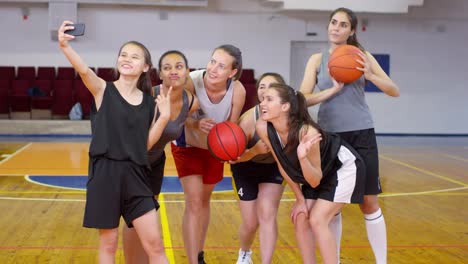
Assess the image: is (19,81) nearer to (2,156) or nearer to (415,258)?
(2,156)

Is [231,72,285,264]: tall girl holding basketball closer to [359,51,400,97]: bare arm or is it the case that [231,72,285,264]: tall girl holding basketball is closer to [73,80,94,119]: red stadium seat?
[359,51,400,97]: bare arm

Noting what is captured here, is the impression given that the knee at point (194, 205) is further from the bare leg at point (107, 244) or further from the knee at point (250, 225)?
the bare leg at point (107, 244)

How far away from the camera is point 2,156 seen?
10.4 meters

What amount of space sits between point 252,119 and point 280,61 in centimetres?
1205

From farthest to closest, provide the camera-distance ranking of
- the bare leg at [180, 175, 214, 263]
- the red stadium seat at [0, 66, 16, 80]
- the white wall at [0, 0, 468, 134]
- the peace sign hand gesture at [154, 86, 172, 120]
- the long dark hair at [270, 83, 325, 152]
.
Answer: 1. the white wall at [0, 0, 468, 134]
2. the red stadium seat at [0, 66, 16, 80]
3. the bare leg at [180, 175, 214, 263]
4. the long dark hair at [270, 83, 325, 152]
5. the peace sign hand gesture at [154, 86, 172, 120]

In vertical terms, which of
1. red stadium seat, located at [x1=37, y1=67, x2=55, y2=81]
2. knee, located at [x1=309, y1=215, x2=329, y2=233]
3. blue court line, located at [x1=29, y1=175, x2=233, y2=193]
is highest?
red stadium seat, located at [x1=37, y1=67, x2=55, y2=81]

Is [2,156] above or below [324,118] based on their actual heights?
below

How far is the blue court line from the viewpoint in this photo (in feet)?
25.8

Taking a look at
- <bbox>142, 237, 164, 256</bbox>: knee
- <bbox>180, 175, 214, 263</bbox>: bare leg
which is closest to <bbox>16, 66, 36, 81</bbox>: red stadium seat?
<bbox>180, 175, 214, 263</bbox>: bare leg

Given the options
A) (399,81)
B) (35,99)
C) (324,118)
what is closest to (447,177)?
(324,118)

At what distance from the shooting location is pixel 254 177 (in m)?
4.28

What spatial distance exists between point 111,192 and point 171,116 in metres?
0.69

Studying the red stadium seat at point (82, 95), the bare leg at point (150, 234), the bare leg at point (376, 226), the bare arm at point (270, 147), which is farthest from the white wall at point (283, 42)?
the bare leg at point (150, 234)

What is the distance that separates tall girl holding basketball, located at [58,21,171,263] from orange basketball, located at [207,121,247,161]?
1.60 ft
